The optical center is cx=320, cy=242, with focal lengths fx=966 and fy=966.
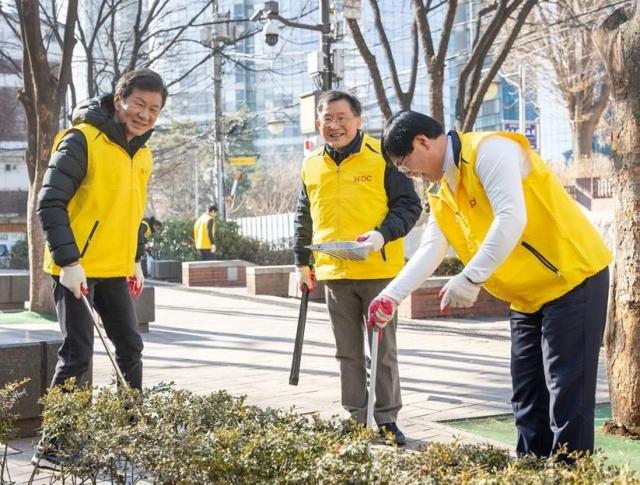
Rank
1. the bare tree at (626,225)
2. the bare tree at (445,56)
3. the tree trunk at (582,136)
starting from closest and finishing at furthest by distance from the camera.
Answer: the bare tree at (626,225) < the bare tree at (445,56) < the tree trunk at (582,136)

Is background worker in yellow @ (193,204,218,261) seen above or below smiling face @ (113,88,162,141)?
below

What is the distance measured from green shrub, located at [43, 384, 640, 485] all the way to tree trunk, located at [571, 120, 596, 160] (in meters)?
33.3

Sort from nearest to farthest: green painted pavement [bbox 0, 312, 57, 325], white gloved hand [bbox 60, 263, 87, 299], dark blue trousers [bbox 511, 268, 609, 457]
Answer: dark blue trousers [bbox 511, 268, 609, 457]
white gloved hand [bbox 60, 263, 87, 299]
green painted pavement [bbox 0, 312, 57, 325]

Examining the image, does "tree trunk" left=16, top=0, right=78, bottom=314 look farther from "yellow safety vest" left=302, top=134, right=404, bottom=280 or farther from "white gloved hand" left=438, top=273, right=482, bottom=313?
"white gloved hand" left=438, top=273, right=482, bottom=313

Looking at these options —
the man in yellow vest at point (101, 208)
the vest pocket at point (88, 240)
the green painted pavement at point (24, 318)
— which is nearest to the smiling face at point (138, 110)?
the man in yellow vest at point (101, 208)

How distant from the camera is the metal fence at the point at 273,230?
2323 cm

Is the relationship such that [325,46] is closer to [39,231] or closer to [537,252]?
[39,231]

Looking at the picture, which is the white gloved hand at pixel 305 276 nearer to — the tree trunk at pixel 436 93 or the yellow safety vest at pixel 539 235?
the yellow safety vest at pixel 539 235

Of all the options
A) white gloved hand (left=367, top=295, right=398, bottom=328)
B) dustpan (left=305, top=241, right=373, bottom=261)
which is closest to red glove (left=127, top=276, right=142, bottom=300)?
dustpan (left=305, top=241, right=373, bottom=261)

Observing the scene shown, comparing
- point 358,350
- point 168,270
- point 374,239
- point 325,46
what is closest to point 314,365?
point 358,350

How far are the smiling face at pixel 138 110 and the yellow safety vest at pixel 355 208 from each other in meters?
1.04

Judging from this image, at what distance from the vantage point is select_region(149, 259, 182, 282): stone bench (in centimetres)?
2278

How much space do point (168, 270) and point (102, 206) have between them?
714 inches

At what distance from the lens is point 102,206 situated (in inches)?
192
